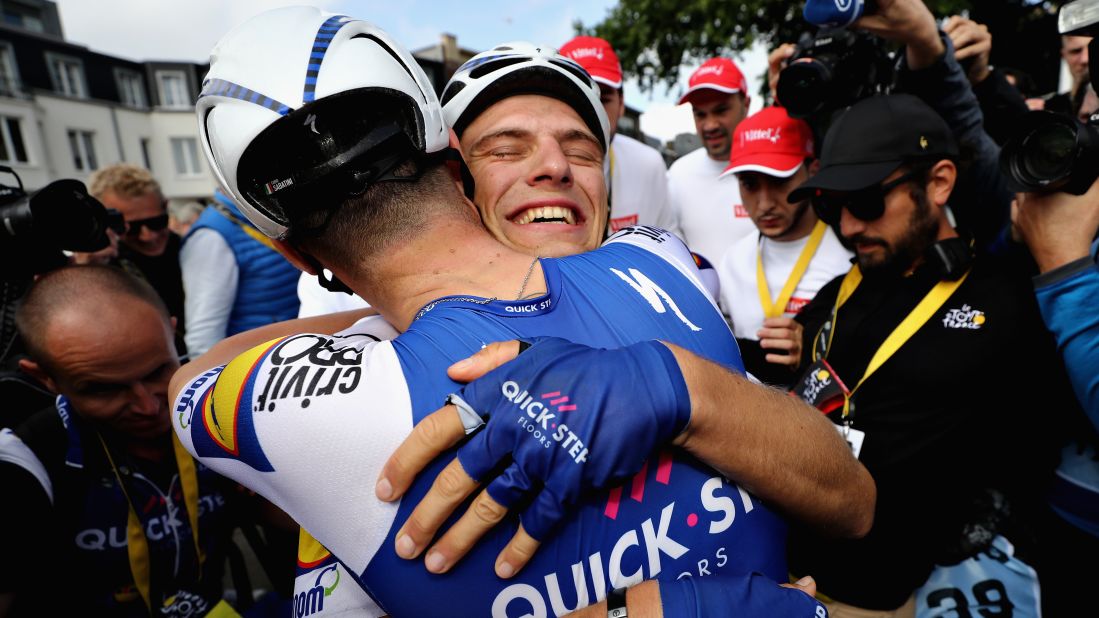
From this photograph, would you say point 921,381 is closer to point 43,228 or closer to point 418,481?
point 418,481

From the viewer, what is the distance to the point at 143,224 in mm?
4684

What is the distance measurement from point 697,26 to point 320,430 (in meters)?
18.4

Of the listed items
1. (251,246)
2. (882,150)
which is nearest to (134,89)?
(251,246)

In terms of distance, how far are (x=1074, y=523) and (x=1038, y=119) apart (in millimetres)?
1679

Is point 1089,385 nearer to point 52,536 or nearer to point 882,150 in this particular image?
point 882,150

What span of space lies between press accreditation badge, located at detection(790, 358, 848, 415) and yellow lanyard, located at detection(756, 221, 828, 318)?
706 millimetres

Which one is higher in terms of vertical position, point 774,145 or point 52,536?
point 774,145

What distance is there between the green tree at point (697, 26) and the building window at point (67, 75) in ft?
99.7

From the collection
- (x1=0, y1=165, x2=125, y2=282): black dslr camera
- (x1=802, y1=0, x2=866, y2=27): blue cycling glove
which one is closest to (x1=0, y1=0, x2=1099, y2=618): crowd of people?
(x1=0, y1=165, x2=125, y2=282): black dslr camera

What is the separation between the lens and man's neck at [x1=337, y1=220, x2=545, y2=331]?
1.33 meters

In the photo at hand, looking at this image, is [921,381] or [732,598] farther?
[921,381]

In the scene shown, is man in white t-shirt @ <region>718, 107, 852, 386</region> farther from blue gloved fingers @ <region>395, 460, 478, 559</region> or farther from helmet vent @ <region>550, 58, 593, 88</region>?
blue gloved fingers @ <region>395, 460, 478, 559</region>

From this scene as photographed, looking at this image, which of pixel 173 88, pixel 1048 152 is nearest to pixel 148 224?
pixel 1048 152

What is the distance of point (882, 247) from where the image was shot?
100 inches
